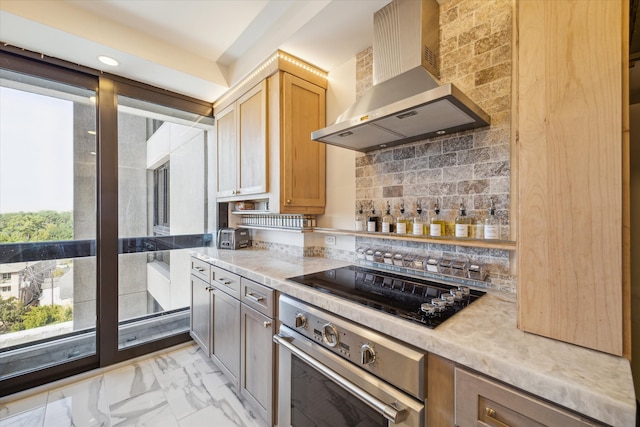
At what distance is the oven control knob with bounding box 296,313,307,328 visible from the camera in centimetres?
131

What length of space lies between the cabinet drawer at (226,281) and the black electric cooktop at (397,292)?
20.6 inches

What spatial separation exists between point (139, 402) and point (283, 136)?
2.15 metres

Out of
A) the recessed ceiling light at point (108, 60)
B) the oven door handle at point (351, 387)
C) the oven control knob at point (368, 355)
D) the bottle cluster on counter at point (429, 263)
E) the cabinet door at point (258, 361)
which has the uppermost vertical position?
the recessed ceiling light at point (108, 60)

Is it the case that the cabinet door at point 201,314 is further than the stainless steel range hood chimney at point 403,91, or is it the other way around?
the cabinet door at point 201,314

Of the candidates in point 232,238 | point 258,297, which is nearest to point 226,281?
point 258,297

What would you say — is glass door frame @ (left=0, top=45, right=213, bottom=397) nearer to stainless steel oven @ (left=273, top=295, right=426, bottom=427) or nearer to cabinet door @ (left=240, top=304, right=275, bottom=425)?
cabinet door @ (left=240, top=304, right=275, bottom=425)

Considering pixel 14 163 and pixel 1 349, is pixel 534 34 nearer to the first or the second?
pixel 14 163

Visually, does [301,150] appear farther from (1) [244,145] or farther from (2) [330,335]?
(2) [330,335]

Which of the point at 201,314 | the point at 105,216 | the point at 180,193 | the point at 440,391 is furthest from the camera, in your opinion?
the point at 180,193

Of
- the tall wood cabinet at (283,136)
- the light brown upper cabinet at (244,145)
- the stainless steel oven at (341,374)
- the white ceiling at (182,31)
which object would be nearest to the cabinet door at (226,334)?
the stainless steel oven at (341,374)

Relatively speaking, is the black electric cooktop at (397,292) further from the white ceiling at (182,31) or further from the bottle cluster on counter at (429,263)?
the white ceiling at (182,31)

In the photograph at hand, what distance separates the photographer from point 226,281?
1.96 metres

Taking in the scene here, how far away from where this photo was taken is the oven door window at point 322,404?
1069 millimetres

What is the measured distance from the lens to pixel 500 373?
719 millimetres
